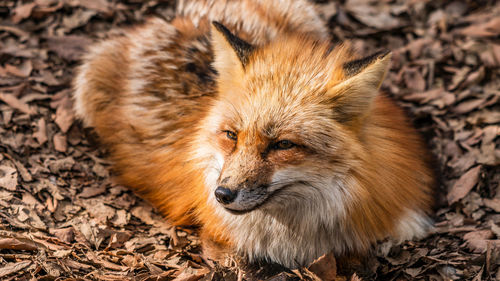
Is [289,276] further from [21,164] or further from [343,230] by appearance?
[21,164]

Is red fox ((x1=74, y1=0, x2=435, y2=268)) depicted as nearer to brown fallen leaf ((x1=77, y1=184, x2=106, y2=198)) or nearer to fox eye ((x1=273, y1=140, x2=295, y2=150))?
fox eye ((x1=273, y1=140, x2=295, y2=150))

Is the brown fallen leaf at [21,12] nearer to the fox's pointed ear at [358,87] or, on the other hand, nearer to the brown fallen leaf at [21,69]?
the brown fallen leaf at [21,69]

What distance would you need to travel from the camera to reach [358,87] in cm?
326

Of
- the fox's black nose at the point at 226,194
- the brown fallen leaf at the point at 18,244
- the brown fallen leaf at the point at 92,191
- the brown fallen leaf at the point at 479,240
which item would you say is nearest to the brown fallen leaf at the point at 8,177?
the brown fallen leaf at the point at 92,191

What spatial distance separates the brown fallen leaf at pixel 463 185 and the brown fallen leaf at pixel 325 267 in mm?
1452

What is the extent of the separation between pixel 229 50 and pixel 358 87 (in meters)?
0.98

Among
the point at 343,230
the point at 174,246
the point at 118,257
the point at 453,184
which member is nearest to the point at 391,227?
the point at 343,230

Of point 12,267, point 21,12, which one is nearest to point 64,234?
point 12,267

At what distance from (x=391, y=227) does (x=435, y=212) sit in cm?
85

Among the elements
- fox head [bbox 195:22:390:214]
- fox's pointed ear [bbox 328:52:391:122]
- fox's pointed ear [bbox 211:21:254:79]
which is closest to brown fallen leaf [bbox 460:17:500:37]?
fox head [bbox 195:22:390:214]

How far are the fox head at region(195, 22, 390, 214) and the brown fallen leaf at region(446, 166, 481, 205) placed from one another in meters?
1.51

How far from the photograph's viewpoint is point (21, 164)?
4398 millimetres

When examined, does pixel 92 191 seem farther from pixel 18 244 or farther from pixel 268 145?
pixel 268 145

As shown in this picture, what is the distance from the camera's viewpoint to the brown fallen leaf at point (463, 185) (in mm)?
4398
